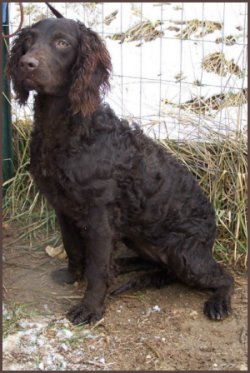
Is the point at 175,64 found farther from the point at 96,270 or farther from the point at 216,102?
the point at 96,270

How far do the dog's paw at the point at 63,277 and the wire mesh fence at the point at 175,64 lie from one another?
119 centimetres

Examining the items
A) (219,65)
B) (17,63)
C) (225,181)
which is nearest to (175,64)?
(219,65)

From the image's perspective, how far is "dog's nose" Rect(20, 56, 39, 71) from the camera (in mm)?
2943

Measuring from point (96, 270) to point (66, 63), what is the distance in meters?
1.10

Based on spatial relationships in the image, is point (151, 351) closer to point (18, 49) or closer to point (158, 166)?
point (158, 166)

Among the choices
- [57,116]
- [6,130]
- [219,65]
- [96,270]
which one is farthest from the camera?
[219,65]

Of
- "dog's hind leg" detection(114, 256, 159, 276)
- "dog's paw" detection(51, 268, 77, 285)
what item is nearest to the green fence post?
"dog's paw" detection(51, 268, 77, 285)

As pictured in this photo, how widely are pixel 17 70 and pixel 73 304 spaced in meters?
1.34

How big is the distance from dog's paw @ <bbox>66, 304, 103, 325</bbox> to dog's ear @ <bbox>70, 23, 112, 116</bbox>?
1054mm

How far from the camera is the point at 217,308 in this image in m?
3.43

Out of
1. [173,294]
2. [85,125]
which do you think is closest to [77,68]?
[85,125]

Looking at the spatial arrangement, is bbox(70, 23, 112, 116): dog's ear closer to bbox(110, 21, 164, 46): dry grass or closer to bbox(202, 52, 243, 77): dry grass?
bbox(202, 52, 243, 77): dry grass

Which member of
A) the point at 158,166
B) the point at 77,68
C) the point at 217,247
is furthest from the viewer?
the point at 217,247

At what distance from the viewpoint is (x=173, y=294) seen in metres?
3.68
